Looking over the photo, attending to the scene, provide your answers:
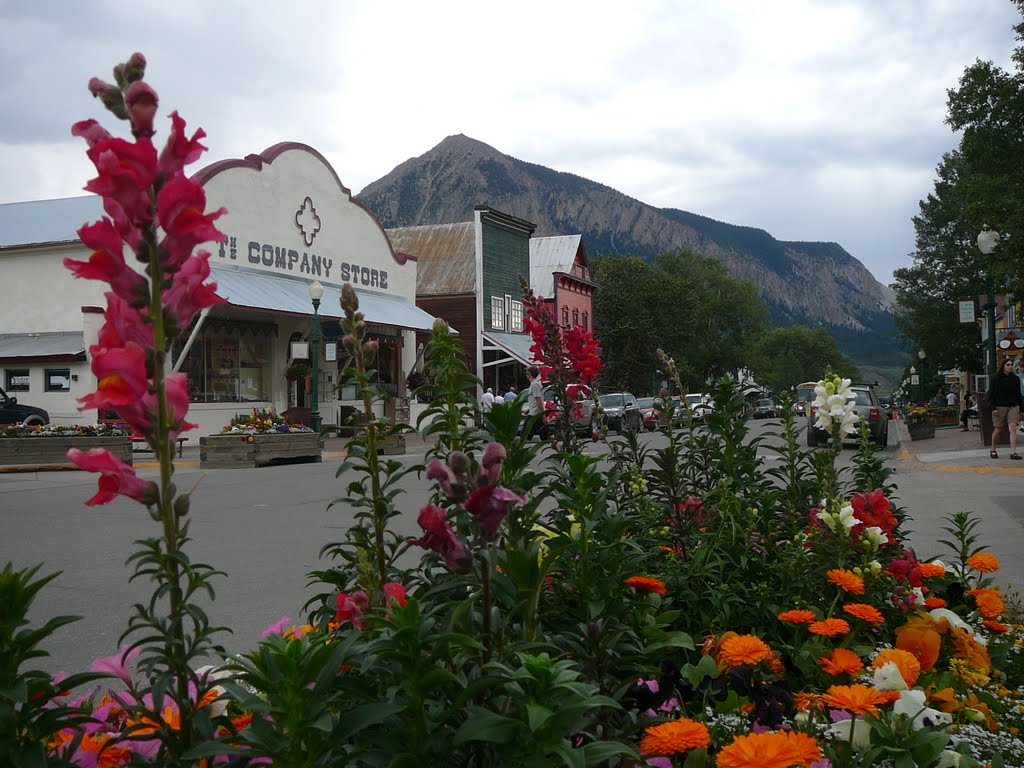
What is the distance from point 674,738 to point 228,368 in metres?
27.2

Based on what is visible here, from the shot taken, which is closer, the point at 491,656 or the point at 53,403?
the point at 491,656

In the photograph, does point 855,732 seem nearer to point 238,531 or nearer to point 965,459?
point 238,531

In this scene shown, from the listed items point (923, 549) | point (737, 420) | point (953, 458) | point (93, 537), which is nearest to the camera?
point (737, 420)

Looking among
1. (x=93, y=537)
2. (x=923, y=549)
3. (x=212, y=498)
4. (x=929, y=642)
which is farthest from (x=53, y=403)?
(x=929, y=642)

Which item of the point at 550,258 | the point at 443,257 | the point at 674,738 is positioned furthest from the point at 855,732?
the point at 550,258

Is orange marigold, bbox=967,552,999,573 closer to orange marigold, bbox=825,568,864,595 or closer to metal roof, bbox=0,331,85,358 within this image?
orange marigold, bbox=825,568,864,595

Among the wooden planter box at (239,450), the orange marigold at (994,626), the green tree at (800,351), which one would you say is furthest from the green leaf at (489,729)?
the green tree at (800,351)

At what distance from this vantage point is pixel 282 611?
6.13 metres

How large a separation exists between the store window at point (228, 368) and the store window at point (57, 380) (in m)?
2.99

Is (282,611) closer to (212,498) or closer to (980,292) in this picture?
(212,498)

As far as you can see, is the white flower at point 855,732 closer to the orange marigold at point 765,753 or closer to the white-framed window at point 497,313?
the orange marigold at point 765,753

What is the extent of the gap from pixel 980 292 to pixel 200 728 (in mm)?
60144

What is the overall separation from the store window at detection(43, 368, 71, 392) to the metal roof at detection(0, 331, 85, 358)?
0.65m

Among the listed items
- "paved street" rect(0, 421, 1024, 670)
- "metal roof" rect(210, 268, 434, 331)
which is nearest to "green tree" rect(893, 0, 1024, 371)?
"paved street" rect(0, 421, 1024, 670)
